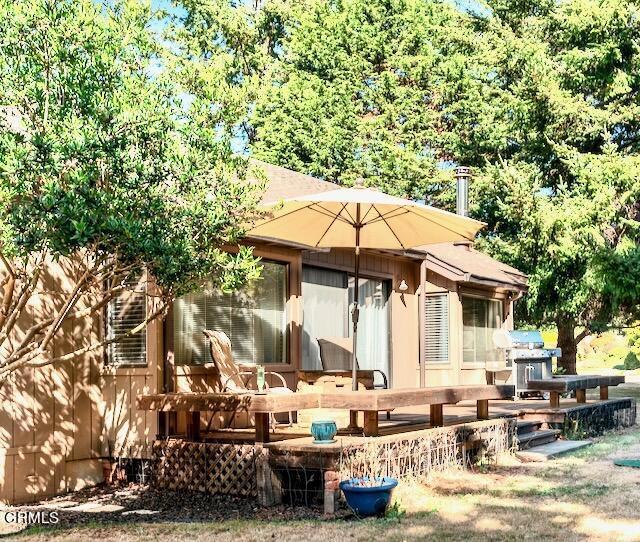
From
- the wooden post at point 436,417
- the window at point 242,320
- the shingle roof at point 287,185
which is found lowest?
the wooden post at point 436,417

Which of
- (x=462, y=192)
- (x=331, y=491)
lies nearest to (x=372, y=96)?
(x=462, y=192)

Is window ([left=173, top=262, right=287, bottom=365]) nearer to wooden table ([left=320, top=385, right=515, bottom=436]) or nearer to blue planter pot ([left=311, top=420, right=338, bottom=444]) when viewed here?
wooden table ([left=320, top=385, right=515, bottom=436])

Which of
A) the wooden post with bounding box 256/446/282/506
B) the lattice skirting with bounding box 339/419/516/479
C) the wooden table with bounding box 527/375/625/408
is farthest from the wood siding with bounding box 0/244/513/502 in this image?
the wooden table with bounding box 527/375/625/408

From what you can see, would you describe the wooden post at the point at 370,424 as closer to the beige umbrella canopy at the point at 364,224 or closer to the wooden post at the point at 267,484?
the wooden post at the point at 267,484

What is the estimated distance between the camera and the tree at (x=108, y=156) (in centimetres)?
502

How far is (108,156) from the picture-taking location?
5195 mm

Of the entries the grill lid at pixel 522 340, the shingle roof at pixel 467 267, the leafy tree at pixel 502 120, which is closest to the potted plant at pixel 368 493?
the shingle roof at pixel 467 267

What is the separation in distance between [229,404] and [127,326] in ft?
5.82

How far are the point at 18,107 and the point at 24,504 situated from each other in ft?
13.6

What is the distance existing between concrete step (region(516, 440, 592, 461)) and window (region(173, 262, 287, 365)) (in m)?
3.03

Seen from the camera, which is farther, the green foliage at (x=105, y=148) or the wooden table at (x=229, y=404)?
A: the wooden table at (x=229, y=404)

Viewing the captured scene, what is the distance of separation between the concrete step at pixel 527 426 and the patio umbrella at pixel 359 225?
2632 mm

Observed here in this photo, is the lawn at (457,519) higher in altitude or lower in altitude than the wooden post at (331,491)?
lower

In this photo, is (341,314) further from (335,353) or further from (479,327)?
(479,327)
